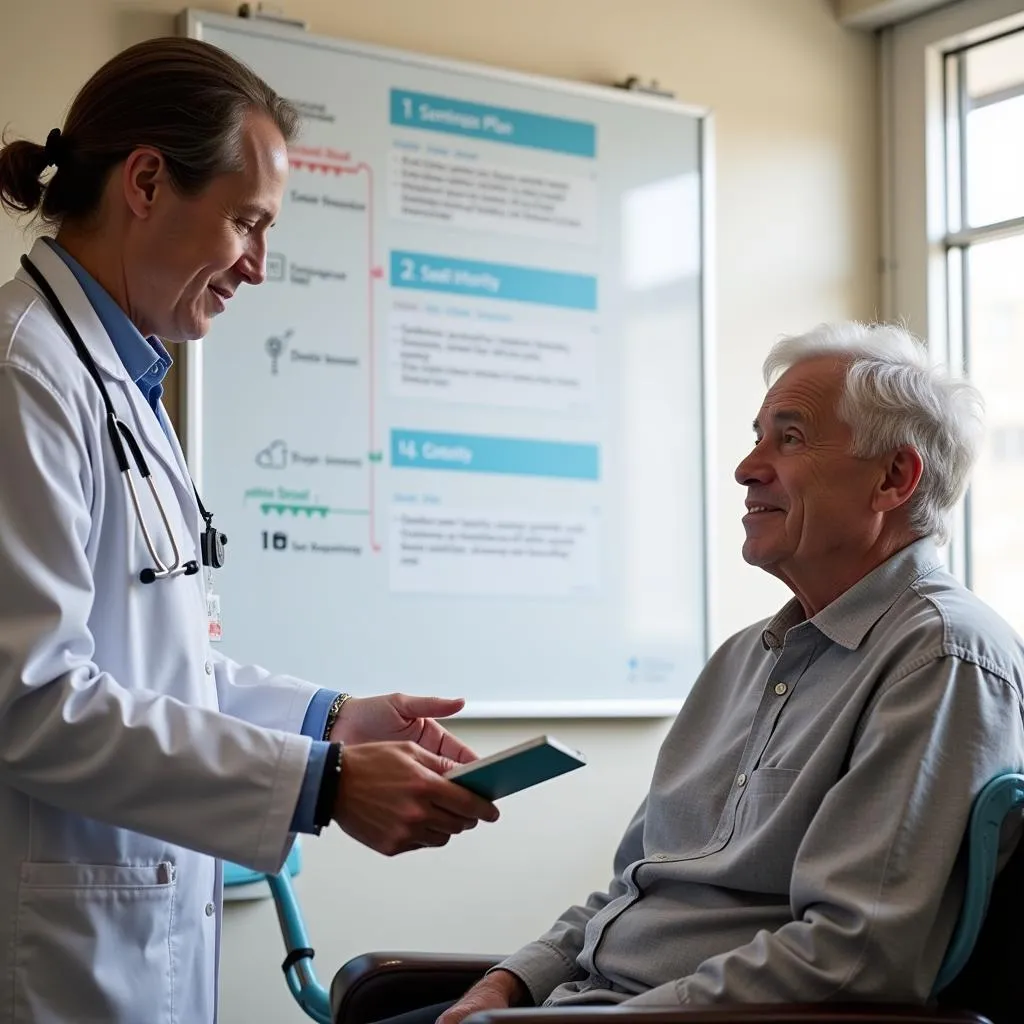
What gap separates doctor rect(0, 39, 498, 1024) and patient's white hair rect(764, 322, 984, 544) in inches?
28.6

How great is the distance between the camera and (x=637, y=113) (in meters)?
3.40

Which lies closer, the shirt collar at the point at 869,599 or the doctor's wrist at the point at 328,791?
the doctor's wrist at the point at 328,791

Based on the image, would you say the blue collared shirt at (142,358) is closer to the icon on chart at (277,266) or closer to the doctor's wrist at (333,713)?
the doctor's wrist at (333,713)

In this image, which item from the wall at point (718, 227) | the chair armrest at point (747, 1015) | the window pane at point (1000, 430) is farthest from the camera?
the window pane at point (1000, 430)

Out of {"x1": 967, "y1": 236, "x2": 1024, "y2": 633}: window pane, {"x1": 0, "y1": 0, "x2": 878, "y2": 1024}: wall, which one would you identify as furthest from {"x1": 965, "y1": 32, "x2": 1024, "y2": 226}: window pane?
{"x1": 0, "y1": 0, "x2": 878, "y2": 1024}: wall

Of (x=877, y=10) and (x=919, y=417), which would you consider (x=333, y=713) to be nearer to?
(x=919, y=417)

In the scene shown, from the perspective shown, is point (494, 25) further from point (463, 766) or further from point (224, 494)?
point (463, 766)

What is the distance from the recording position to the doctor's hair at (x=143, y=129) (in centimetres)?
161

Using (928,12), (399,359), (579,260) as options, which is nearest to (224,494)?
(399,359)

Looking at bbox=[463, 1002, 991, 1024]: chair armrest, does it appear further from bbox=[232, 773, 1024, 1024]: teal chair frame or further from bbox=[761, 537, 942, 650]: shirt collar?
bbox=[761, 537, 942, 650]: shirt collar

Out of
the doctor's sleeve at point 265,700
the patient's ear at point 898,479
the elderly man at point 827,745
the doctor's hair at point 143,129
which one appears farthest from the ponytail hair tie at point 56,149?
the patient's ear at point 898,479

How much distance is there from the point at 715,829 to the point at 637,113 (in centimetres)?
210

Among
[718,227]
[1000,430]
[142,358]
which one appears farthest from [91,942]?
[1000,430]

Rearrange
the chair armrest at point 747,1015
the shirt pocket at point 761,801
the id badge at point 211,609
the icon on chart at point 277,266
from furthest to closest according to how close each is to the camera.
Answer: the icon on chart at point 277,266
the id badge at point 211,609
the shirt pocket at point 761,801
the chair armrest at point 747,1015
